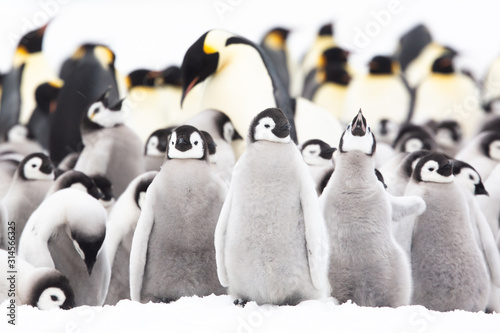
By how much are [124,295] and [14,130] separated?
3344mm

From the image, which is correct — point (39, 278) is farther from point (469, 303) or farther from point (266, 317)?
point (469, 303)

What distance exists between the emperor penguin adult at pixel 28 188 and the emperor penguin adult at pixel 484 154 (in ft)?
6.88

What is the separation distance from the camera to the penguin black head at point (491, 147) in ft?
14.8

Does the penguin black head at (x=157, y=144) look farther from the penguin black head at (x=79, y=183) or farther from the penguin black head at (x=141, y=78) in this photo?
the penguin black head at (x=141, y=78)

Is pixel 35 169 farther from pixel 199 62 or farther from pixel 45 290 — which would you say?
pixel 45 290

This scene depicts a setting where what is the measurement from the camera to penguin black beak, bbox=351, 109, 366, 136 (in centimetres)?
275

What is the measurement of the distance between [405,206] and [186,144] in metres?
0.75

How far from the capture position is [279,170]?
8.20 ft

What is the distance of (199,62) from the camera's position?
441cm

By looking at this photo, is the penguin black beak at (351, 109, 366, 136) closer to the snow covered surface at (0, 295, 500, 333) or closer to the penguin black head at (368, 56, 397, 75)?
the snow covered surface at (0, 295, 500, 333)

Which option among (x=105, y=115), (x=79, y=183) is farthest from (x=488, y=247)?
(x=105, y=115)

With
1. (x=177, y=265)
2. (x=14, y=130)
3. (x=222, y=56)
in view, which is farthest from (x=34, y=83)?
(x=177, y=265)

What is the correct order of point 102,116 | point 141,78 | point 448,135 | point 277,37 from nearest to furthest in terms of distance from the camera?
point 102,116 → point 448,135 → point 141,78 → point 277,37

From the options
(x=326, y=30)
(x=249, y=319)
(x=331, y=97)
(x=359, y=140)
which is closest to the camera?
(x=249, y=319)
